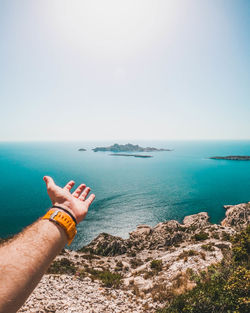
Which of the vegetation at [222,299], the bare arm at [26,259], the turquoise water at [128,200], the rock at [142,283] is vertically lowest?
the turquoise water at [128,200]

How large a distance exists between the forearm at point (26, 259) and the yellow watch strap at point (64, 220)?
0.06 meters

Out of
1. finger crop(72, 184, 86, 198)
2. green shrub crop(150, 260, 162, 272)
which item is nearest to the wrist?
finger crop(72, 184, 86, 198)

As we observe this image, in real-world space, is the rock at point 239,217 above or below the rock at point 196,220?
above

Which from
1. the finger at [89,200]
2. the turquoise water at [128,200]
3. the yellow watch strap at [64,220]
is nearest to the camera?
the yellow watch strap at [64,220]

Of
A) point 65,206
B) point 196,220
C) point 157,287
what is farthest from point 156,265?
point 196,220

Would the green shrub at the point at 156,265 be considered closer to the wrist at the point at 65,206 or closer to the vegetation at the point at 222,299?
the vegetation at the point at 222,299

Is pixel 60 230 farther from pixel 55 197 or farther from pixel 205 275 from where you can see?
pixel 205 275

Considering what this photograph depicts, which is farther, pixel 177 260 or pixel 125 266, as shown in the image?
pixel 125 266

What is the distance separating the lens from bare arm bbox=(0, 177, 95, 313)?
5.92 ft

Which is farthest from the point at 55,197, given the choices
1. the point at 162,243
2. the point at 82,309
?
the point at 162,243

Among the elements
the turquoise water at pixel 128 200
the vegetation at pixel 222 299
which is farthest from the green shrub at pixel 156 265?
the turquoise water at pixel 128 200

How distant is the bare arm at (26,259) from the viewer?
1.81m

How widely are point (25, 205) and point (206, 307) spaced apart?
64.1 metres

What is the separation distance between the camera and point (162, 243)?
33.6 metres
